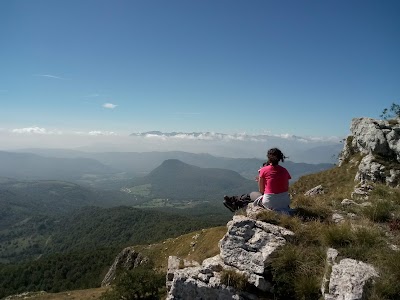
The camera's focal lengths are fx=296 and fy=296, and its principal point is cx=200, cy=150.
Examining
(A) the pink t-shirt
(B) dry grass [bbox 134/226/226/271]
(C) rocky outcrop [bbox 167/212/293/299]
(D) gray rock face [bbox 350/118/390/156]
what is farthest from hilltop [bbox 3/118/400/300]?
(B) dry grass [bbox 134/226/226/271]

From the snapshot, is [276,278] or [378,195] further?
[378,195]

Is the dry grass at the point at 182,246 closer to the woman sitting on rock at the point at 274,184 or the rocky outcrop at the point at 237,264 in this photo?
the woman sitting on rock at the point at 274,184

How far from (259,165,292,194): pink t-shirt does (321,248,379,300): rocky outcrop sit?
5054 millimetres

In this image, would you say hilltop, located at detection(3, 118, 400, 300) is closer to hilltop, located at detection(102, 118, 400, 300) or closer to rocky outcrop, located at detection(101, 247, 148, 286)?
hilltop, located at detection(102, 118, 400, 300)

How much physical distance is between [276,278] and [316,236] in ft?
7.18

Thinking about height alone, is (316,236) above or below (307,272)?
above

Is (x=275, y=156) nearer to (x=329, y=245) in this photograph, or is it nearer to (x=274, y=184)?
(x=274, y=184)

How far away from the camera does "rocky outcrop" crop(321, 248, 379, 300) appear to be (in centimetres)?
763

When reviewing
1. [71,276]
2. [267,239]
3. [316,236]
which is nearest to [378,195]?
[316,236]

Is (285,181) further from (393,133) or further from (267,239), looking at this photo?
(393,133)

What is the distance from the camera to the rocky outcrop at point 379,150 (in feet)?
120

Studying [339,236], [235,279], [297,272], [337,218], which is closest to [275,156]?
[337,218]

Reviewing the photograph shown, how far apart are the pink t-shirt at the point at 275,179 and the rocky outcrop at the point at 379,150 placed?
86.7 feet

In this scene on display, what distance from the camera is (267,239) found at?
10.6 metres
